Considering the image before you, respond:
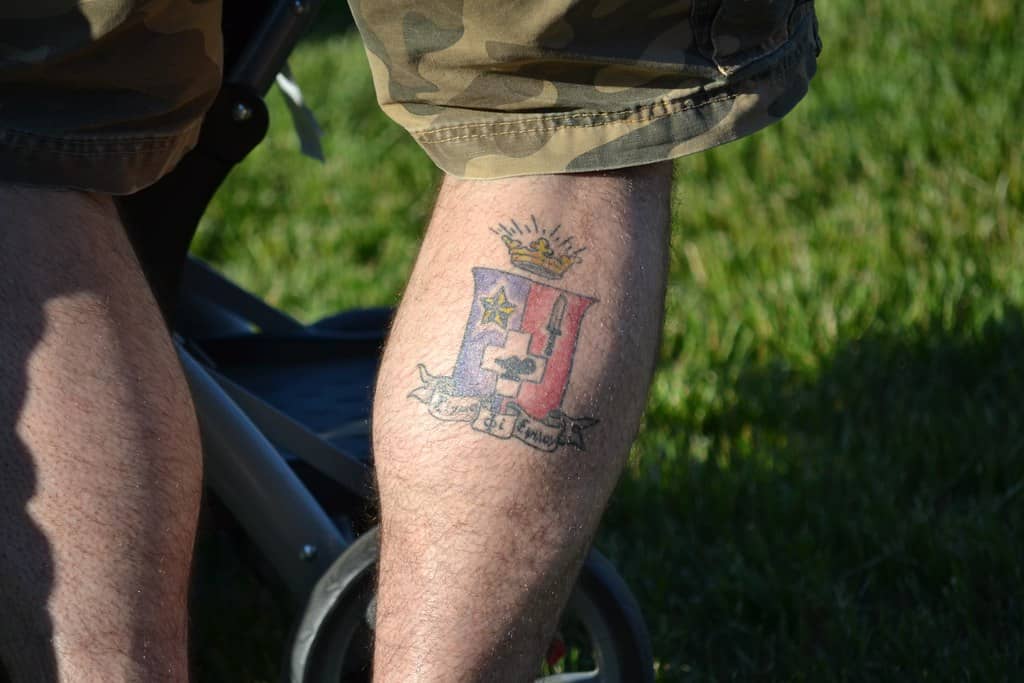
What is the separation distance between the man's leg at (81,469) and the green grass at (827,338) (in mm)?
428

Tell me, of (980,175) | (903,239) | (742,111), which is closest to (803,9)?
(742,111)

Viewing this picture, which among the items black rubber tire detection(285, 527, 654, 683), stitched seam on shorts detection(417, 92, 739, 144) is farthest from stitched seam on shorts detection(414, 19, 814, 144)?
black rubber tire detection(285, 527, 654, 683)

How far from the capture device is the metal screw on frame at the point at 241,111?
68.7 inches

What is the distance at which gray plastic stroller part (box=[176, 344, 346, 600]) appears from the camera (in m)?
A: 1.71

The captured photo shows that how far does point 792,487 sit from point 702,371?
500mm

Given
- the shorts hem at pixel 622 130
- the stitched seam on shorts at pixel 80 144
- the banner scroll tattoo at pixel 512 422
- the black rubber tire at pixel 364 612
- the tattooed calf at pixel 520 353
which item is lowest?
the black rubber tire at pixel 364 612

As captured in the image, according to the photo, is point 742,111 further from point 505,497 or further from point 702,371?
point 702,371

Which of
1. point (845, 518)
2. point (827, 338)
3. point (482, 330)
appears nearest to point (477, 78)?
point (482, 330)

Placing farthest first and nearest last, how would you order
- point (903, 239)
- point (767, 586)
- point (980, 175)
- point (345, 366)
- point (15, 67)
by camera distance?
1. point (980, 175)
2. point (903, 239)
3. point (345, 366)
4. point (767, 586)
5. point (15, 67)

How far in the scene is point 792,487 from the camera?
2.21 metres

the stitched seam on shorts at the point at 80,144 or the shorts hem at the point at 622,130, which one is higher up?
the shorts hem at the point at 622,130

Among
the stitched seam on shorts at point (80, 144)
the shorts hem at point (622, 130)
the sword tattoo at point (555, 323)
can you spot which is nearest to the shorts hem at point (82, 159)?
the stitched seam on shorts at point (80, 144)

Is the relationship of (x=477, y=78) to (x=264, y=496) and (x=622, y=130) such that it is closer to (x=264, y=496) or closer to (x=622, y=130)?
(x=622, y=130)

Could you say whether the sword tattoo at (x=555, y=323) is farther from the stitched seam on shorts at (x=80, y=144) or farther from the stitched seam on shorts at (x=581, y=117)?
the stitched seam on shorts at (x=80, y=144)
